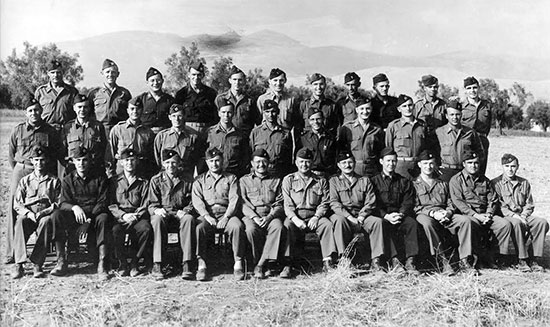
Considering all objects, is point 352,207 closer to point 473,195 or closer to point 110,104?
point 473,195

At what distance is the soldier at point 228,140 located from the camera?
6.24 m

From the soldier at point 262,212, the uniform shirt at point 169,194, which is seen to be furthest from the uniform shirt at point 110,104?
the soldier at point 262,212

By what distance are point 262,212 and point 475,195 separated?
250cm

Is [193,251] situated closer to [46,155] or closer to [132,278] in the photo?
[132,278]

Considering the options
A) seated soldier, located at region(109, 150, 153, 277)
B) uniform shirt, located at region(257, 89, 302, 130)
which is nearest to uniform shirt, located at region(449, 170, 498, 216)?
uniform shirt, located at region(257, 89, 302, 130)

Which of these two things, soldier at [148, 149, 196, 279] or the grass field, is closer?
the grass field

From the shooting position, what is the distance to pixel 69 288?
5.15 meters

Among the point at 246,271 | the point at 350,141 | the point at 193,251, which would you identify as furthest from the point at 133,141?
the point at 350,141

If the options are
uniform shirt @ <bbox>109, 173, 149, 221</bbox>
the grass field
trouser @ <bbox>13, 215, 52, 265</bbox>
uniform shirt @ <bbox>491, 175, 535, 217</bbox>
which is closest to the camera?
the grass field

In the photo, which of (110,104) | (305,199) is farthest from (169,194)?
(110,104)

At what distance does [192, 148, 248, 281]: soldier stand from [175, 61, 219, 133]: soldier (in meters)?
0.83

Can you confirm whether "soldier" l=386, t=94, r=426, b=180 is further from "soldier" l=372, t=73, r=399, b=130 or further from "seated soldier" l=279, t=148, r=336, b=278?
"seated soldier" l=279, t=148, r=336, b=278

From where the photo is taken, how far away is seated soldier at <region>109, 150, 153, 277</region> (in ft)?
18.1

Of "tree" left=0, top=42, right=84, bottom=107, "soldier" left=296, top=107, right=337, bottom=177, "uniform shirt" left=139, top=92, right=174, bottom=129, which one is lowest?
"soldier" left=296, top=107, right=337, bottom=177
